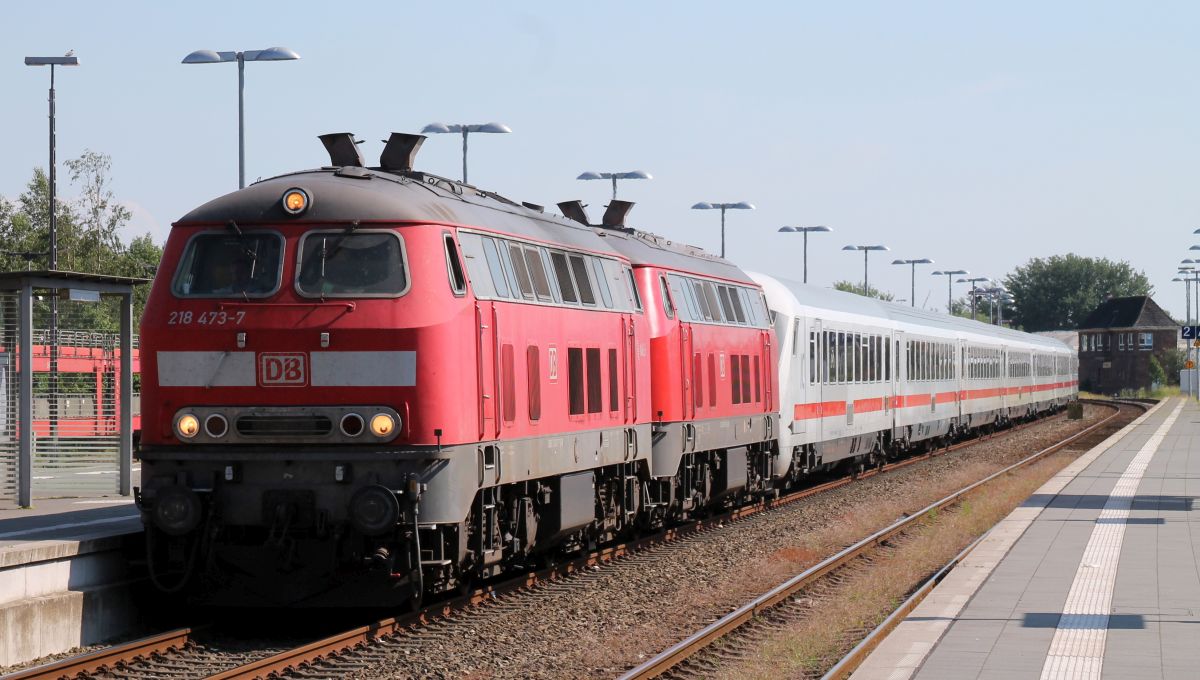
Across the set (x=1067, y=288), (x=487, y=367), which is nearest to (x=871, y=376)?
(x=487, y=367)

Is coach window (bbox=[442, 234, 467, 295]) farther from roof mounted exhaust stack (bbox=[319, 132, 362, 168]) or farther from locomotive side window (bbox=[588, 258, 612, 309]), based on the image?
locomotive side window (bbox=[588, 258, 612, 309])

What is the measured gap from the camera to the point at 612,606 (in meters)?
14.4

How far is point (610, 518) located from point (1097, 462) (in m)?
21.7

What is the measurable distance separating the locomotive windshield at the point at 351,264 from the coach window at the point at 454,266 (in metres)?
0.45

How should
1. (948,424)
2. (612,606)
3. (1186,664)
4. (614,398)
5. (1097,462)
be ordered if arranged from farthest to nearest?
(948,424) → (1097,462) → (614,398) → (612,606) → (1186,664)

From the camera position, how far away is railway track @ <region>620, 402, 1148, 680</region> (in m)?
11.3

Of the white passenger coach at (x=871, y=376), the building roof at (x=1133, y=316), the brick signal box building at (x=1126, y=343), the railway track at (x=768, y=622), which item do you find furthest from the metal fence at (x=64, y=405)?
the building roof at (x=1133, y=316)

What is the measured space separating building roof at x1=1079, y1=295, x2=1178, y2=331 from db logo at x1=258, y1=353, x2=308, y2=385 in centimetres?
13500

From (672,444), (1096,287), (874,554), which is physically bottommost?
(874,554)

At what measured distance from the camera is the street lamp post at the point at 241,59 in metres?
26.9

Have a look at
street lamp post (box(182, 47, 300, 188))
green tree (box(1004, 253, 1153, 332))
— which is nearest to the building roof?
green tree (box(1004, 253, 1153, 332))

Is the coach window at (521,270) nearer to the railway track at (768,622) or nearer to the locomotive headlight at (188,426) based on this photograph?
the locomotive headlight at (188,426)

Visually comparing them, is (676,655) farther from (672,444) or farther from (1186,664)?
(672,444)

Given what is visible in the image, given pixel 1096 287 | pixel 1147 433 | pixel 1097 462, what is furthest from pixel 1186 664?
pixel 1096 287
